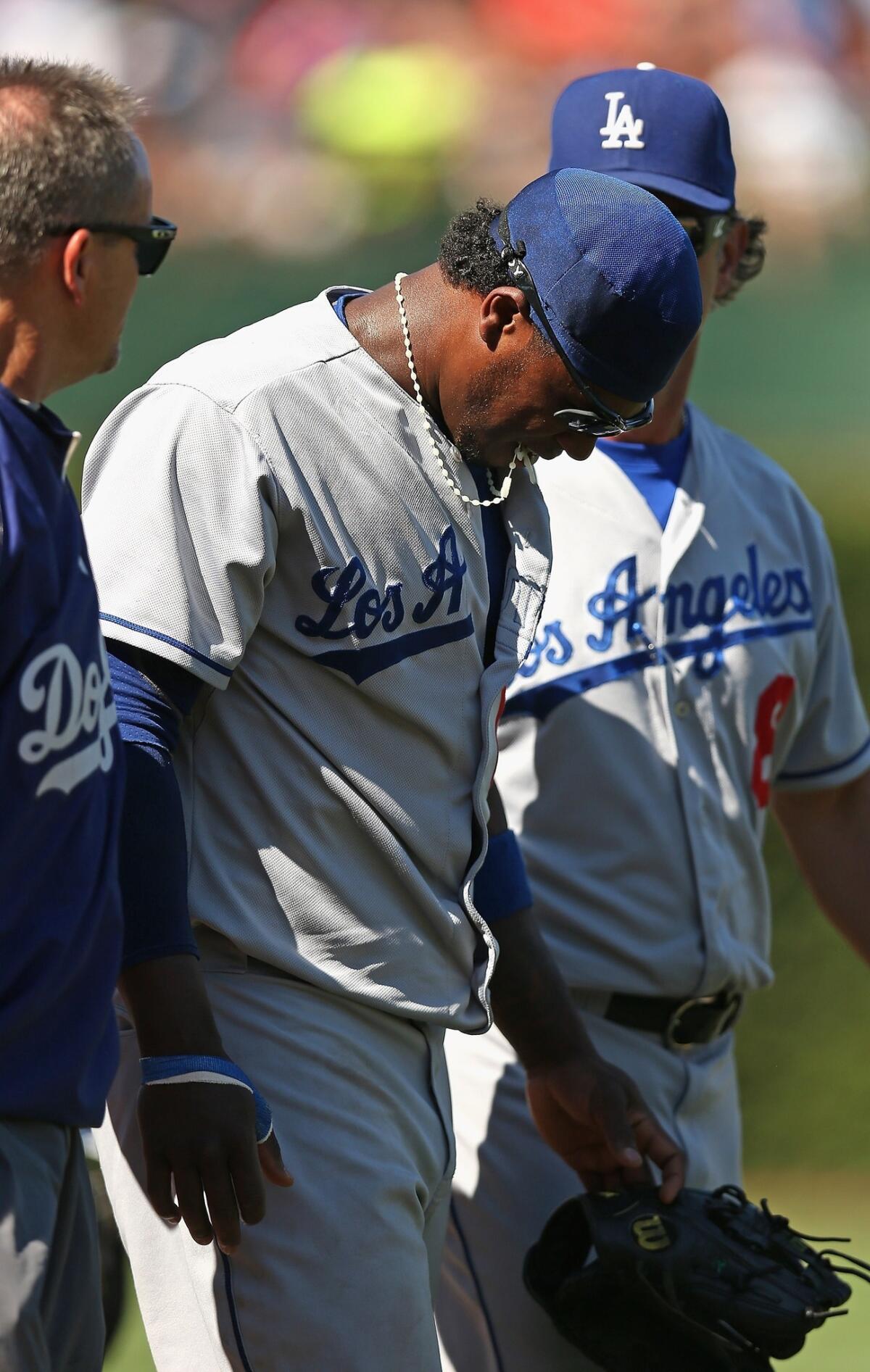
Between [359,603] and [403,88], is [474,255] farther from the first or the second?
[403,88]

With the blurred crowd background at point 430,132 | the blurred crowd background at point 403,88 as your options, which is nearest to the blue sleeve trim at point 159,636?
the blurred crowd background at point 430,132

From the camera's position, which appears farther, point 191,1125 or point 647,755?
point 647,755

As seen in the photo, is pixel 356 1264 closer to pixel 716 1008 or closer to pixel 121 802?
pixel 121 802

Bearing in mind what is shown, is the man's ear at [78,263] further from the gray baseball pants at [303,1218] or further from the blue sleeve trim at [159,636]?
the gray baseball pants at [303,1218]

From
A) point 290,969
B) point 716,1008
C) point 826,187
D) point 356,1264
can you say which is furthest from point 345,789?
point 826,187

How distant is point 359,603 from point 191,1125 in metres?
0.66

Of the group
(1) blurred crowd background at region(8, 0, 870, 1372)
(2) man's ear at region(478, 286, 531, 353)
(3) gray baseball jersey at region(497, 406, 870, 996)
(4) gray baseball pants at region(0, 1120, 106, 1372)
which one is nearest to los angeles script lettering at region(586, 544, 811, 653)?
(3) gray baseball jersey at region(497, 406, 870, 996)

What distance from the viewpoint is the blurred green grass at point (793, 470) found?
510cm

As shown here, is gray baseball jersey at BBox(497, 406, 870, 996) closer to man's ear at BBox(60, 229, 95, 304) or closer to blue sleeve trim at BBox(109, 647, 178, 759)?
blue sleeve trim at BBox(109, 647, 178, 759)

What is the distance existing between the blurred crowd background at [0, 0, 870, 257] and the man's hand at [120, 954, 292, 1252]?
9187 mm

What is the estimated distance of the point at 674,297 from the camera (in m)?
2.15

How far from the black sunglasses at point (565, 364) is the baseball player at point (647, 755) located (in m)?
0.71

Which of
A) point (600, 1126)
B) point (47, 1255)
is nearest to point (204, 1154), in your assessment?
point (47, 1255)

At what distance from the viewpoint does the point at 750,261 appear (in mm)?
3574
